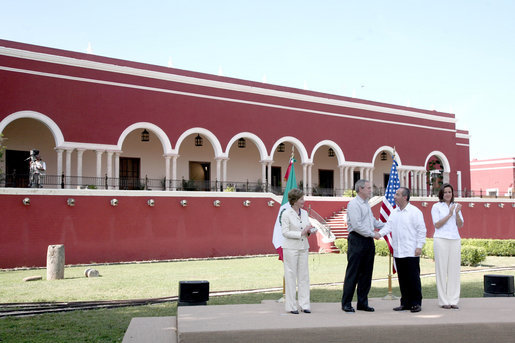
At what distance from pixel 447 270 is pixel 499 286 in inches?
84.3

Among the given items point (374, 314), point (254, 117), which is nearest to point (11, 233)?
point (254, 117)

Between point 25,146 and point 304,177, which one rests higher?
point 25,146

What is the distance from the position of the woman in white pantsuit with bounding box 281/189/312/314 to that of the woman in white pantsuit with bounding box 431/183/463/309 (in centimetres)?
181

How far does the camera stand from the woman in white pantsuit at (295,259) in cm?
662

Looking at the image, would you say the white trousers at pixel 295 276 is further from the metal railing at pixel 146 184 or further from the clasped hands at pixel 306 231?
the metal railing at pixel 146 184

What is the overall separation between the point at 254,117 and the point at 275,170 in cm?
406

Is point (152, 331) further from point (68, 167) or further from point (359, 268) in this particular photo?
point (68, 167)

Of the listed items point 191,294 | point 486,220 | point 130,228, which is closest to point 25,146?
point 130,228

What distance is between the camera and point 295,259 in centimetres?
669

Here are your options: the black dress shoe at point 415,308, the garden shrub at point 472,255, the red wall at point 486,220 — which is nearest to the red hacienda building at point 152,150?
the red wall at point 486,220

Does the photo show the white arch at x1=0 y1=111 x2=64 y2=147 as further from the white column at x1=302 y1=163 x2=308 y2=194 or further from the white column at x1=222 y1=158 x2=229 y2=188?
the white column at x1=302 y1=163 x2=308 y2=194

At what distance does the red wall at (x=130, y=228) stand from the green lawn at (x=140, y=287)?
1.05 meters

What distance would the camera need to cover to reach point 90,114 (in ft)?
63.8

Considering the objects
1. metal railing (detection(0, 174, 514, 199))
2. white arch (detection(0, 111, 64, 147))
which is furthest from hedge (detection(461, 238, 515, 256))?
white arch (detection(0, 111, 64, 147))
